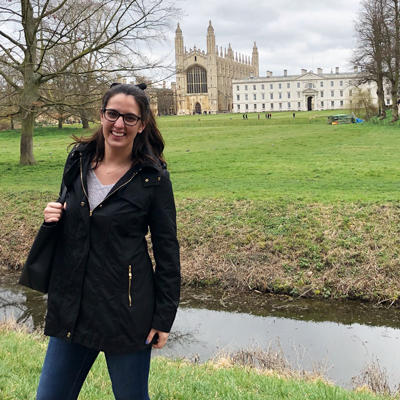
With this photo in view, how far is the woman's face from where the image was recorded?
239cm

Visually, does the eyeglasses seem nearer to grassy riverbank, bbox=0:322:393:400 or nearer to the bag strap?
the bag strap

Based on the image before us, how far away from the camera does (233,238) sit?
10.8 meters

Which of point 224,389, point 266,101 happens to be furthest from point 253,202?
point 266,101

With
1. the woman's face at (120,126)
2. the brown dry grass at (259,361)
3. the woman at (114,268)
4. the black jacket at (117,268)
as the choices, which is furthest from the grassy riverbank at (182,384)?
the woman's face at (120,126)

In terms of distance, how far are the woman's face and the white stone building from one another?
323ft

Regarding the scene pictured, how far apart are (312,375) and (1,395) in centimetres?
335

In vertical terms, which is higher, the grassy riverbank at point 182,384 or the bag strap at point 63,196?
the bag strap at point 63,196

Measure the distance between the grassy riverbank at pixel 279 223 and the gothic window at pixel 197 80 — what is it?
9938 centimetres

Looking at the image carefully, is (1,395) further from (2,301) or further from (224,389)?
(2,301)

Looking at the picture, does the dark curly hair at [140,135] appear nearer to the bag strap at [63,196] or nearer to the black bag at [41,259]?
the bag strap at [63,196]

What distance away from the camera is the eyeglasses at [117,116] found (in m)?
2.39

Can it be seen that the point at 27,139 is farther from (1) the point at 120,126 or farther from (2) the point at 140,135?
(1) the point at 120,126

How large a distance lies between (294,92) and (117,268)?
101326 millimetres

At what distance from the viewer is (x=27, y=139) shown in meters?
19.4
